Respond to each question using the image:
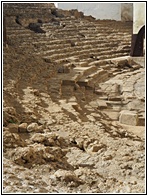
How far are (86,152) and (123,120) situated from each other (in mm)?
3501

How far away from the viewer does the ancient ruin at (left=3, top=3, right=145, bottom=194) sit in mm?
3281

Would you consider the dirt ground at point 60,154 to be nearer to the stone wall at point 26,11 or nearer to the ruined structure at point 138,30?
the ruined structure at point 138,30

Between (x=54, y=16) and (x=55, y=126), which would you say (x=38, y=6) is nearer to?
(x=54, y=16)

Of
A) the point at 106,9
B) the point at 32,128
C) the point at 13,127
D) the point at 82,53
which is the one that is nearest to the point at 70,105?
the point at 32,128

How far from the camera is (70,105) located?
23.0 feet

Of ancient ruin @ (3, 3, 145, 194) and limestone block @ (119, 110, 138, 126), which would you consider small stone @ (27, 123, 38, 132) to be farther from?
limestone block @ (119, 110, 138, 126)

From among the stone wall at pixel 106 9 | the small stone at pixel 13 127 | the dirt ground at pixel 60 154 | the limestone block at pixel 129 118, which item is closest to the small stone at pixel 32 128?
the dirt ground at pixel 60 154

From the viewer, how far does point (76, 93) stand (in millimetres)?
9086

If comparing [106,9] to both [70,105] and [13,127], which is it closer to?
[70,105]

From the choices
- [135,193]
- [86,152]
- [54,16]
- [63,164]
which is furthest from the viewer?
[54,16]

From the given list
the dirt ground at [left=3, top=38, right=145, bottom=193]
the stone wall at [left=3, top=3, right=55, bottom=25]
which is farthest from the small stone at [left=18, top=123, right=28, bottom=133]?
the stone wall at [left=3, top=3, right=55, bottom=25]

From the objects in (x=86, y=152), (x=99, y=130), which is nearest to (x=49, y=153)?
(x=86, y=152)

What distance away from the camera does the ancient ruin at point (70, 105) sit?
328 cm

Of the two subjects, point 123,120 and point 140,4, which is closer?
point 123,120
